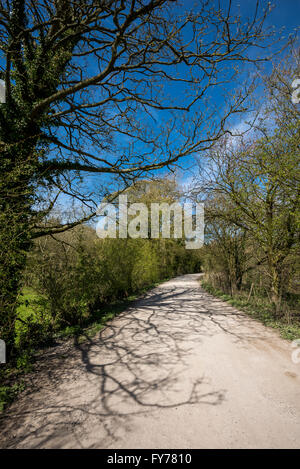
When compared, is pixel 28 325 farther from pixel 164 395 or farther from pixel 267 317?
pixel 267 317

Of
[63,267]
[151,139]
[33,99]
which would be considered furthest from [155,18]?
[63,267]

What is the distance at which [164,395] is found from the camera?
2.57 m

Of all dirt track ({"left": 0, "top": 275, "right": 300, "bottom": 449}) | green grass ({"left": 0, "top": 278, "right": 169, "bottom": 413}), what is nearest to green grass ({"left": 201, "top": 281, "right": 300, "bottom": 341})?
dirt track ({"left": 0, "top": 275, "right": 300, "bottom": 449})

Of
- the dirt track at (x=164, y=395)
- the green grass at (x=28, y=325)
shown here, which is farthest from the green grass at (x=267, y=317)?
the green grass at (x=28, y=325)

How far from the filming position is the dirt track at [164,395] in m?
1.96

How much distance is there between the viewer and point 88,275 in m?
6.37

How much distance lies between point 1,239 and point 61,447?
2638mm

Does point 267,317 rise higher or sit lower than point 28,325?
lower

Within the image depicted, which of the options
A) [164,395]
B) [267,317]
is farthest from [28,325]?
[267,317]

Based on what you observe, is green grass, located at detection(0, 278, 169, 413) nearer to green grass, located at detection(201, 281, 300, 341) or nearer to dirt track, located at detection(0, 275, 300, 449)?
dirt track, located at detection(0, 275, 300, 449)

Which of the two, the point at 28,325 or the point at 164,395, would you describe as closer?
the point at 164,395

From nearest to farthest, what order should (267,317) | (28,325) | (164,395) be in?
(164,395) < (28,325) < (267,317)

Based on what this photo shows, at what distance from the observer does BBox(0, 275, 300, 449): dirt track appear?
1.96 m

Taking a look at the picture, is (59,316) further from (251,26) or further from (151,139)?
(251,26)
